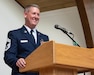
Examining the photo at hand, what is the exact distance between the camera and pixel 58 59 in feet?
4.74

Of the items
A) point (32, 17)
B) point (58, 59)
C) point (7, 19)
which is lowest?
point (58, 59)

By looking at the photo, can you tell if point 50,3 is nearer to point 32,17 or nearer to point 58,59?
point 32,17

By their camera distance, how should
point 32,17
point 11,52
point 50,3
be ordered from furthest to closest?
point 50,3 < point 32,17 < point 11,52

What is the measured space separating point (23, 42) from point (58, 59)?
1.92 ft

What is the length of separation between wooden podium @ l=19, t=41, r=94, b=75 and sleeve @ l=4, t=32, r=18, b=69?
13cm

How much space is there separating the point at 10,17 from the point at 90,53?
2618 millimetres

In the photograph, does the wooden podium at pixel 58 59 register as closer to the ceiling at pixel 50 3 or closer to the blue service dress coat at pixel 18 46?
the blue service dress coat at pixel 18 46

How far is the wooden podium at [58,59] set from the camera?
1.46 m

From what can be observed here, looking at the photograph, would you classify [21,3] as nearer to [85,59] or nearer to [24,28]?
[24,28]

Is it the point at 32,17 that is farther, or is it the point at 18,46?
the point at 32,17

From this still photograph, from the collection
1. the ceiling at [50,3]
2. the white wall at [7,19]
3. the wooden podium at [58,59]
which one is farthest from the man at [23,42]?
the ceiling at [50,3]

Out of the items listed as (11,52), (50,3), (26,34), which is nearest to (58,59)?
(11,52)

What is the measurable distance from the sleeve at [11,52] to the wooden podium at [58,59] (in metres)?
0.13

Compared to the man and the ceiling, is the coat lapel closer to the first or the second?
the man
